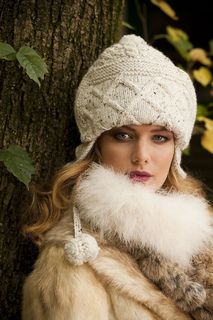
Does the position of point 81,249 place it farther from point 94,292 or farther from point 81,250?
point 94,292

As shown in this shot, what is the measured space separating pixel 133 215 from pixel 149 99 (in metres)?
0.40

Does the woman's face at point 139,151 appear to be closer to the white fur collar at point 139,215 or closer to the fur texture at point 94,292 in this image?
the white fur collar at point 139,215

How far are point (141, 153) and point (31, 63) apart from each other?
1.61 ft

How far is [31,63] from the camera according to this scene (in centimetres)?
232

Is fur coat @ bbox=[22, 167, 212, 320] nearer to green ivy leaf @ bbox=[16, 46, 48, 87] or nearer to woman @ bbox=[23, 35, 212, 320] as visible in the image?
woman @ bbox=[23, 35, 212, 320]

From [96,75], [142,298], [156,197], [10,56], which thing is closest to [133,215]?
[156,197]

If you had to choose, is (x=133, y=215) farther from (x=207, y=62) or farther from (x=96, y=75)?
(x=207, y=62)

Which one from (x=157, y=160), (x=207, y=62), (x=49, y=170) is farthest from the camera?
(x=207, y=62)

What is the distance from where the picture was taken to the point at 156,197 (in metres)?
2.30

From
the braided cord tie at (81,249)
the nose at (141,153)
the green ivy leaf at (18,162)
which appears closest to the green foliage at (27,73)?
the green ivy leaf at (18,162)

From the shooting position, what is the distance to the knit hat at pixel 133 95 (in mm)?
2277

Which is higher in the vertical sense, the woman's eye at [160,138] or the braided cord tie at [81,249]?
the woman's eye at [160,138]

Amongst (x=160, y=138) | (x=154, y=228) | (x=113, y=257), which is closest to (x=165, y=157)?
(x=160, y=138)

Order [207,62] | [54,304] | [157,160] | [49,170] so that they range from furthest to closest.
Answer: [207,62] < [49,170] < [157,160] < [54,304]
